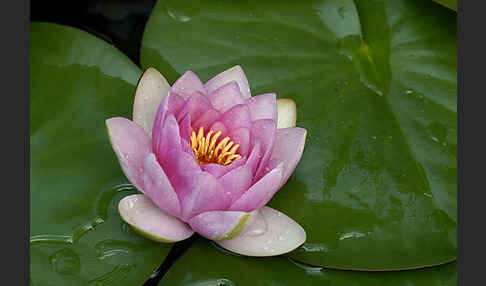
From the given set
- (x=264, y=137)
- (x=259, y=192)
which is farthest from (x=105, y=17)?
(x=259, y=192)

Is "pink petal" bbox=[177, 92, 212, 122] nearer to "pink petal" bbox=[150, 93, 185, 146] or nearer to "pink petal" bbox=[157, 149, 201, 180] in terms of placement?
"pink petal" bbox=[150, 93, 185, 146]

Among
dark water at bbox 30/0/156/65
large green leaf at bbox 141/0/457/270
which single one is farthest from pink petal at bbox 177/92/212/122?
dark water at bbox 30/0/156/65

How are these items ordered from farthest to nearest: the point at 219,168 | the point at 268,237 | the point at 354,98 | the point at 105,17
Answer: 1. the point at 105,17
2. the point at 354,98
3. the point at 268,237
4. the point at 219,168

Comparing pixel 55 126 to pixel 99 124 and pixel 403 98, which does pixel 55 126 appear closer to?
pixel 99 124

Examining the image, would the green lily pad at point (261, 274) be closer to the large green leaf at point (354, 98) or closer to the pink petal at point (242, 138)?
the large green leaf at point (354, 98)

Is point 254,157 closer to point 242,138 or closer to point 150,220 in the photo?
point 242,138

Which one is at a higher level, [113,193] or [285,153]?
[285,153]

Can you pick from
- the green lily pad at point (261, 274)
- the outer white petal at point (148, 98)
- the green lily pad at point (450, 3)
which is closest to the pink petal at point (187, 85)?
the outer white petal at point (148, 98)

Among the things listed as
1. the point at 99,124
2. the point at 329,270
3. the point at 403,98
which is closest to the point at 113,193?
the point at 99,124
